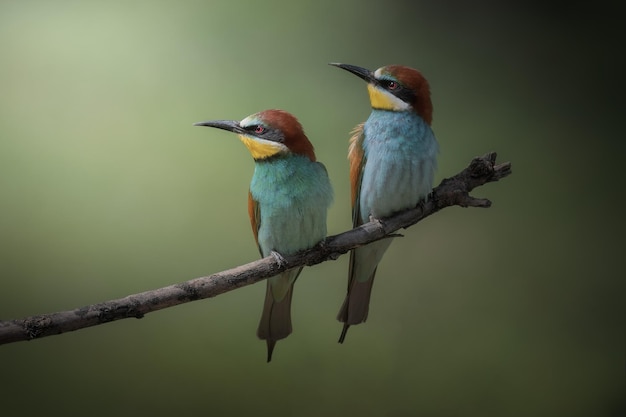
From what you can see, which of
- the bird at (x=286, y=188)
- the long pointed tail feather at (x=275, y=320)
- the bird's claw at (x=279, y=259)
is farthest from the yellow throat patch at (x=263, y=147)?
the long pointed tail feather at (x=275, y=320)

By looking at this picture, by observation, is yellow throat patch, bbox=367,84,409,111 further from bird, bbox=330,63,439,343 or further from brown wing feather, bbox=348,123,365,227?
brown wing feather, bbox=348,123,365,227

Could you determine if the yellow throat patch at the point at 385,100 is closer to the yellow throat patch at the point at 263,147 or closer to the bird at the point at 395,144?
the bird at the point at 395,144

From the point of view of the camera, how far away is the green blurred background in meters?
2.54

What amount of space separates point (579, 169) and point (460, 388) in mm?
1074

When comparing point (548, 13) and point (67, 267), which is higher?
point (548, 13)

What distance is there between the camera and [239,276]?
6.30 feet

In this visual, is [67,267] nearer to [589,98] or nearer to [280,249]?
[280,249]

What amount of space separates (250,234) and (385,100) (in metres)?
0.76

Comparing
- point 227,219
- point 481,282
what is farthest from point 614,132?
point 227,219

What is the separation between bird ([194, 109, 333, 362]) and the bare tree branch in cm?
7

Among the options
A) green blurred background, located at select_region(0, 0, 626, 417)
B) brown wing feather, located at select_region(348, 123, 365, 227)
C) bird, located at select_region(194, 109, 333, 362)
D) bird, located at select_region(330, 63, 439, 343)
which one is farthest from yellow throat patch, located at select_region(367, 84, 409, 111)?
green blurred background, located at select_region(0, 0, 626, 417)

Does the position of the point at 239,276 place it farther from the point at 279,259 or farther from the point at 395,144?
the point at 395,144

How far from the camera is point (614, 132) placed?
307 centimetres

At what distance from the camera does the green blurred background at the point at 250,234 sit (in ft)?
8.34
